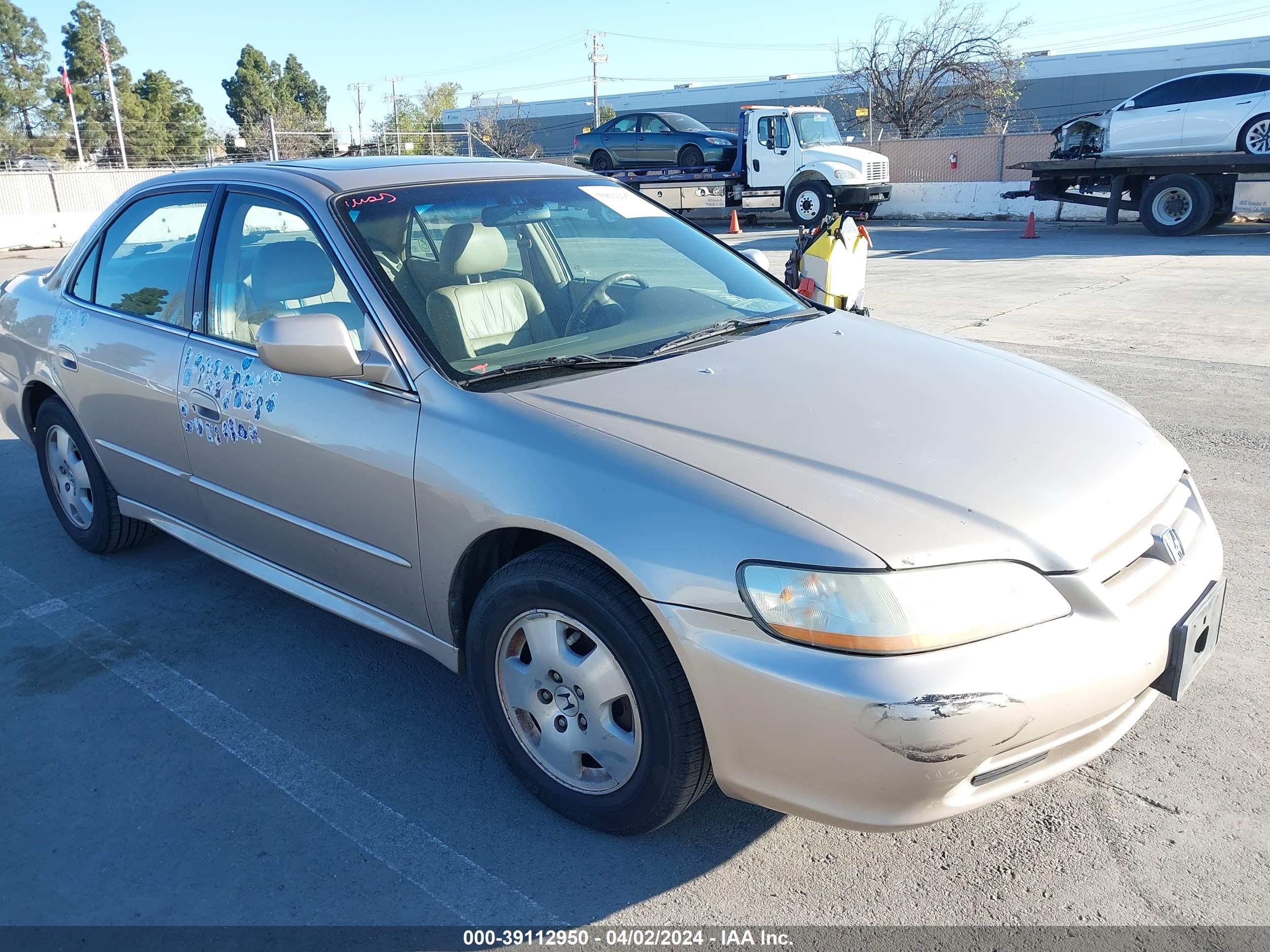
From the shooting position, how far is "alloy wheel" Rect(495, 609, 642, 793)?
8.23ft

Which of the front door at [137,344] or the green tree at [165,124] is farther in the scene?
the green tree at [165,124]

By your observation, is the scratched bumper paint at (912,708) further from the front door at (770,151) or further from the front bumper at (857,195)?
the front door at (770,151)

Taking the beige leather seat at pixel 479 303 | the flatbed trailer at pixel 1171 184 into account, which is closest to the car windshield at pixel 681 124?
the flatbed trailer at pixel 1171 184

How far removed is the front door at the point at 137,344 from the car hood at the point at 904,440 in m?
1.71

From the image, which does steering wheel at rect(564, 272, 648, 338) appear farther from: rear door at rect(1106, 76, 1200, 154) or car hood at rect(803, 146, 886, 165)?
car hood at rect(803, 146, 886, 165)

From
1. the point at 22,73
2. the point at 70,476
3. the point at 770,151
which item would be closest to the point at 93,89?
the point at 22,73

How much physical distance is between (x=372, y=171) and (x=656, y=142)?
22.3 metres

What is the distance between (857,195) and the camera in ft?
71.0

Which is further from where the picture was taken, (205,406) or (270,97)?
(270,97)

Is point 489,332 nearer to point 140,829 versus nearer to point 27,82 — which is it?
point 140,829

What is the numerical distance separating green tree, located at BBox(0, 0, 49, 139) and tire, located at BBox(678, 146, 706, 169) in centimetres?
5292

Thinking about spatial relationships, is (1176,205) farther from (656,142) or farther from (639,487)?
(639,487)

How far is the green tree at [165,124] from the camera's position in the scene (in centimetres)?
5875

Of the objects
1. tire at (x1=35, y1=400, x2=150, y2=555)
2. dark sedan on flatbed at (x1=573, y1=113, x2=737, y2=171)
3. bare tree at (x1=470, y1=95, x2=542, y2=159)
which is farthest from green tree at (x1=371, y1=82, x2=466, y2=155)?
tire at (x1=35, y1=400, x2=150, y2=555)
